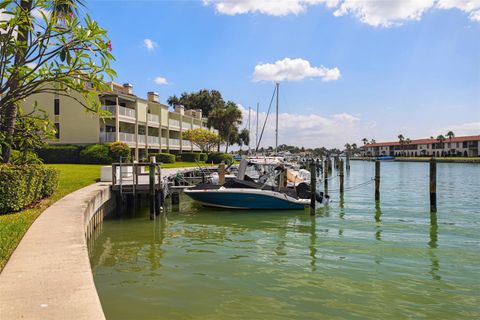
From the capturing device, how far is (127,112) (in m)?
50.0

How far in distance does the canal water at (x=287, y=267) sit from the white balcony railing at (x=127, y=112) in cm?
2953

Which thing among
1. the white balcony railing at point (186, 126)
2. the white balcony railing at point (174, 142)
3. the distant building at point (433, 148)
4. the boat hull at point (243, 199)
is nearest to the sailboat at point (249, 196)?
the boat hull at point (243, 199)

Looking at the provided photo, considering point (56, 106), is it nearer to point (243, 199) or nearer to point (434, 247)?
point (243, 199)

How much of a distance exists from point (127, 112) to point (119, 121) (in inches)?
62.9

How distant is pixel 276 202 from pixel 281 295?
43.3 ft

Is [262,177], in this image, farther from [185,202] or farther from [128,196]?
[128,196]

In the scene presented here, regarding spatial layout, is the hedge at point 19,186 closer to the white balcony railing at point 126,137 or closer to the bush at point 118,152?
the bush at point 118,152

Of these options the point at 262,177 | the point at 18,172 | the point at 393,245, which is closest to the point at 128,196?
the point at 262,177

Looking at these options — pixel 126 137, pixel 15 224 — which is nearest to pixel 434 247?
pixel 15 224

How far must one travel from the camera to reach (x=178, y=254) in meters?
13.2

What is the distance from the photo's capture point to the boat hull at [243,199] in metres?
21.9

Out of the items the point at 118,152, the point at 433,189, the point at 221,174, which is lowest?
the point at 433,189

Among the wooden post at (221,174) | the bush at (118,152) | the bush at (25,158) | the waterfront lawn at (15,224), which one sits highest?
the bush at (118,152)

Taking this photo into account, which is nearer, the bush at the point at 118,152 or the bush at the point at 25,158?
the bush at the point at 25,158
